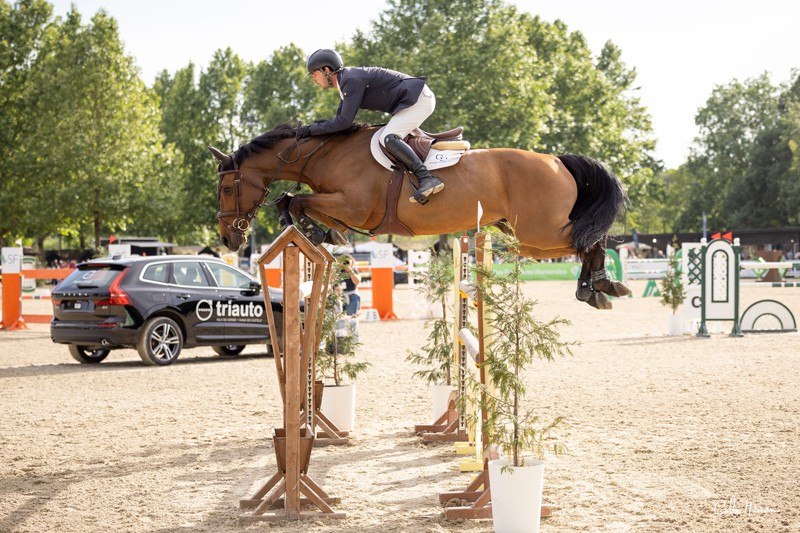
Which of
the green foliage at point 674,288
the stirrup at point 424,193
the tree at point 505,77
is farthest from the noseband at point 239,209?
the tree at point 505,77

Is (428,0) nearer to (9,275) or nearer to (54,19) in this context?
(54,19)

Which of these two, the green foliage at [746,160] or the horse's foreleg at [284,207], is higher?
the green foliage at [746,160]

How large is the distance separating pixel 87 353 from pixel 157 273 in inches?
78.8

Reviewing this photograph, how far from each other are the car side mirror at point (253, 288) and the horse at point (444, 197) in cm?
808

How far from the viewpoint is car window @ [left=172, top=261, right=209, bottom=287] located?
1412cm

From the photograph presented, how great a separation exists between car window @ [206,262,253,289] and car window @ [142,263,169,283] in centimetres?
83

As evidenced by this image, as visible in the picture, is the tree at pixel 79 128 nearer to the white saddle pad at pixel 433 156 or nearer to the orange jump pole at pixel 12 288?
the orange jump pole at pixel 12 288

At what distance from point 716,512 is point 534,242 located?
2.07 meters

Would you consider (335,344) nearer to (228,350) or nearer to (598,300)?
(598,300)

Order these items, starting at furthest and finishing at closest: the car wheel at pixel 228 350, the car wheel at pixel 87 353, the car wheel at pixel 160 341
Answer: the car wheel at pixel 228 350 → the car wheel at pixel 87 353 → the car wheel at pixel 160 341

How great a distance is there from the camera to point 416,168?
19.5 feet

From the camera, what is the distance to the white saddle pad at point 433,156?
19.9 ft

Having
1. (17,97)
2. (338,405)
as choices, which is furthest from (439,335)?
(17,97)

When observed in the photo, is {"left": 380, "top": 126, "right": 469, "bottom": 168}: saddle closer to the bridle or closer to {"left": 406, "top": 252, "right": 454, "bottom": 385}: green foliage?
the bridle
